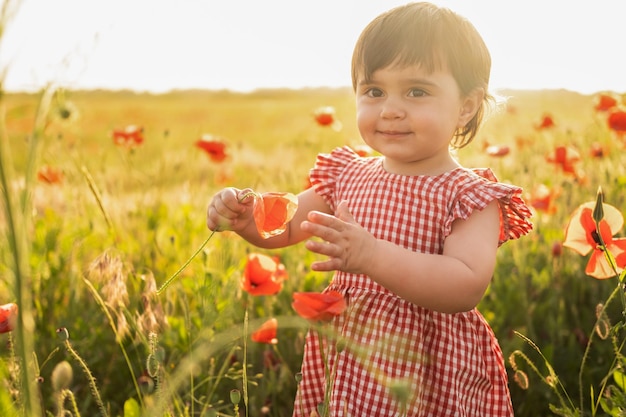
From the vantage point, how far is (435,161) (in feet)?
6.35

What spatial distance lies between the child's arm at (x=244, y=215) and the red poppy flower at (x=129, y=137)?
1.57 metres

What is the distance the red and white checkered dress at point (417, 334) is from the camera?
5.84 feet

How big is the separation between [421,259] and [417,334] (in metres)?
0.32

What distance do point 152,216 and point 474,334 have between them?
1923mm

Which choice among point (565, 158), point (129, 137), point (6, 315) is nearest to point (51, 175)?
point (129, 137)

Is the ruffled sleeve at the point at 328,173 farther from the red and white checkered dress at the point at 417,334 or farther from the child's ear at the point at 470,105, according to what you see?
the child's ear at the point at 470,105

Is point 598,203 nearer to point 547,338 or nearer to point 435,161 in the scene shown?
point 435,161

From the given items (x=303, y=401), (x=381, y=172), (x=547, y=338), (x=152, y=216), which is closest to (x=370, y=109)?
(x=381, y=172)

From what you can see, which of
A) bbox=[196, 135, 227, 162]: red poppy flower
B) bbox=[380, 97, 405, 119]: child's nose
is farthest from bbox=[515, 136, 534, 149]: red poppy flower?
bbox=[380, 97, 405, 119]: child's nose

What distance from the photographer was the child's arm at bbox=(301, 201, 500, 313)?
142 centimetres

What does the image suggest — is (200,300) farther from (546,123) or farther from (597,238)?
(546,123)

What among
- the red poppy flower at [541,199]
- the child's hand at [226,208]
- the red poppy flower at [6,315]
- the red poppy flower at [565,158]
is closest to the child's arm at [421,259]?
the child's hand at [226,208]

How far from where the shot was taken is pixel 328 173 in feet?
7.23

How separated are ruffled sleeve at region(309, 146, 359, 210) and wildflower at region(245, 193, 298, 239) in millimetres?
669
